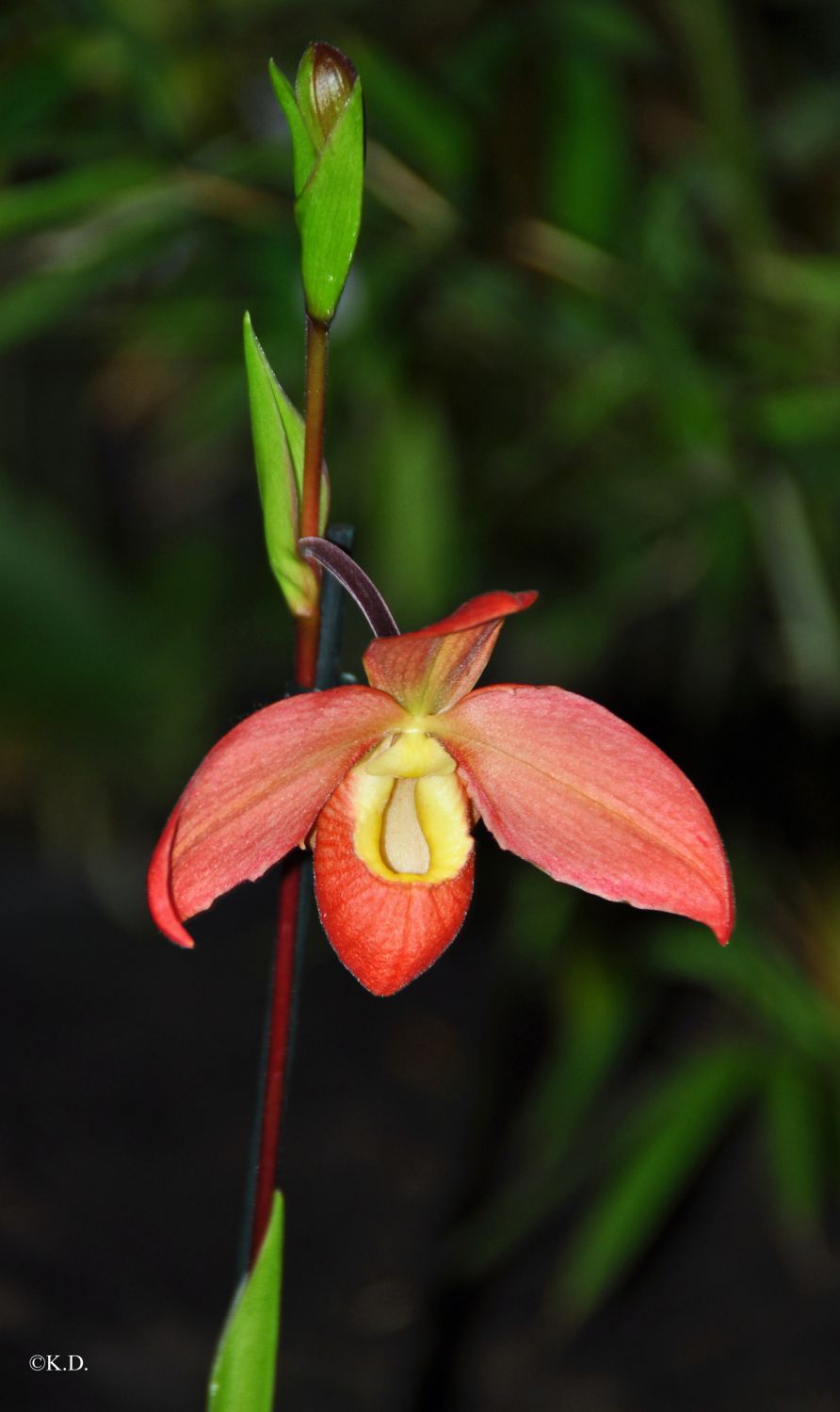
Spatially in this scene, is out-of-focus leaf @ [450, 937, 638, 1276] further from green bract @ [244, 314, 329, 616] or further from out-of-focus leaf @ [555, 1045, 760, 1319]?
green bract @ [244, 314, 329, 616]

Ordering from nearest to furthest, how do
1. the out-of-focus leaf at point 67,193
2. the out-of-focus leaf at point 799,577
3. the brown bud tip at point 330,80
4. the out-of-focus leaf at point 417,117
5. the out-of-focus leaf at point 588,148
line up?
the brown bud tip at point 330,80 → the out-of-focus leaf at point 67,193 → the out-of-focus leaf at point 417,117 → the out-of-focus leaf at point 588,148 → the out-of-focus leaf at point 799,577

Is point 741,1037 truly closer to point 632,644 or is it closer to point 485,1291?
point 485,1291

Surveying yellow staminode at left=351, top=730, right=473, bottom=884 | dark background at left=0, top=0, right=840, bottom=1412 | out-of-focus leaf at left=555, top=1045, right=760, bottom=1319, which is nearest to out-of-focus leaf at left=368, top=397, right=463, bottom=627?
dark background at left=0, top=0, right=840, bottom=1412

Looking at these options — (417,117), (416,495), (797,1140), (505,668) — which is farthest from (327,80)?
(505,668)

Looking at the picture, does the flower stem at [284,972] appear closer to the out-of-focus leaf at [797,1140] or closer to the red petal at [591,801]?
the red petal at [591,801]

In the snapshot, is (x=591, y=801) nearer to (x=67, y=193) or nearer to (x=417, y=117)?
(x=67, y=193)

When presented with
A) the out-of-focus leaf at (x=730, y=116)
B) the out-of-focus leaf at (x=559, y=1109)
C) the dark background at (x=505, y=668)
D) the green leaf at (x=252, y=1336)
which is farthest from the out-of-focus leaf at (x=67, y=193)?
the out-of-focus leaf at (x=559, y=1109)
